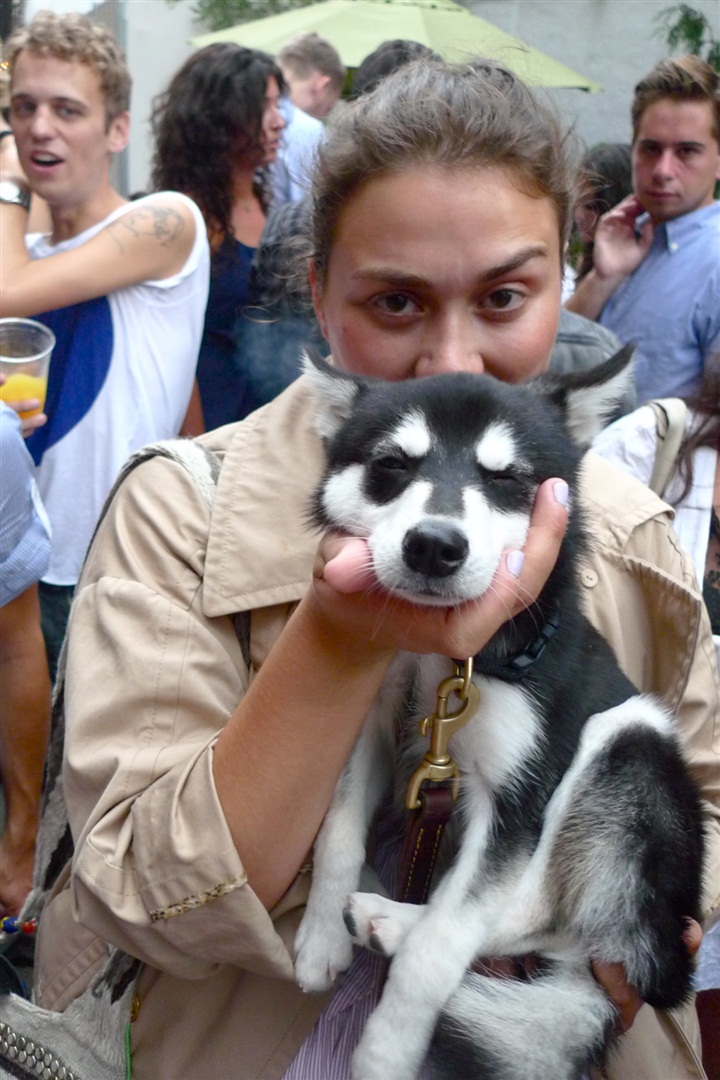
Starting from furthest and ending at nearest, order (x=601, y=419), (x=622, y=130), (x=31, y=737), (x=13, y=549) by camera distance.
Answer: (x=622, y=130), (x=31, y=737), (x=13, y=549), (x=601, y=419)

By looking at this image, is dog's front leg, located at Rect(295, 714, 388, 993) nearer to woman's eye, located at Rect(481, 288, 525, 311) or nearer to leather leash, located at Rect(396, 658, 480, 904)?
leather leash, located at Rect(396, 658, 480, 904)

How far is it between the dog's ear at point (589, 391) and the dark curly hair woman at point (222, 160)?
7.75ft

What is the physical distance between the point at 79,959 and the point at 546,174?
4.86ft

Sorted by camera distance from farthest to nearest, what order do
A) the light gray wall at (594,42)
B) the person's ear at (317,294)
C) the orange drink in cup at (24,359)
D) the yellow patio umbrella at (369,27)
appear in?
the light gray wall at (594,42)
the yellow patio umbrella at (369,27)
the orange drink in cup at (24,359)
the person's ear at (317,294)

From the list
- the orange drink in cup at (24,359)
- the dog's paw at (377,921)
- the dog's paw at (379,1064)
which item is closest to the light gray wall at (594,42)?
the orange drink in cup at (24,359)

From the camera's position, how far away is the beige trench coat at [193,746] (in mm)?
1310

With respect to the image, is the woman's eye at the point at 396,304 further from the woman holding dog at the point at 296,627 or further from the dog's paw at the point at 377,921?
the dog's paw at the point at 377,921

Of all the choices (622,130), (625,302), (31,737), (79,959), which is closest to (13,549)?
(31,737)

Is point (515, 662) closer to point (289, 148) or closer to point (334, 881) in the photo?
point (334, 881)

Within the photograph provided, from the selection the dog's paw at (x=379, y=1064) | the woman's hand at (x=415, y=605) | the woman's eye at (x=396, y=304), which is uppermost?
the woman's eye at (x=396, y=304)

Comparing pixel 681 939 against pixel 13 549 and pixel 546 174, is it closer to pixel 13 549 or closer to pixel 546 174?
pixel 546 174

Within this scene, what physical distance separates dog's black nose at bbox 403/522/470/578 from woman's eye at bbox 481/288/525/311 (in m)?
0.53

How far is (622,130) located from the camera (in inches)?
389

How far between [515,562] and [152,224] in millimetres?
2418
